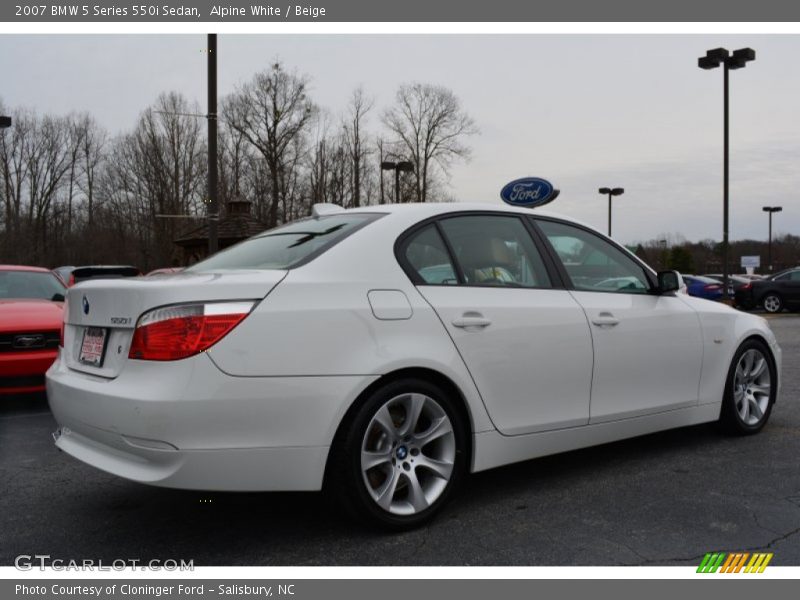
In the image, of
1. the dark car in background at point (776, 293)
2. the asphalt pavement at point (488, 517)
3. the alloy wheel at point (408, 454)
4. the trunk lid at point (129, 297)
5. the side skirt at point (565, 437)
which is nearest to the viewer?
the trunk lid at point (129, 297)

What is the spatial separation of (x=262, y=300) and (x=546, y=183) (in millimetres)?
9063

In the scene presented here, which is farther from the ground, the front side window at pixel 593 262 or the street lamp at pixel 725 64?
the street lamp at pixel 725 64

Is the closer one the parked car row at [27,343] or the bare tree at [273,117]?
the parked car row at [27,343]

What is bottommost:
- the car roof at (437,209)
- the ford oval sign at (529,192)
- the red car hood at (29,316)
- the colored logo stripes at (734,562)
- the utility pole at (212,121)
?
the colored logo stripes at (734,562)

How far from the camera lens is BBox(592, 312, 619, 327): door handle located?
409cm

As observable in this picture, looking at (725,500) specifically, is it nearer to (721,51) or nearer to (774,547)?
(774,547)

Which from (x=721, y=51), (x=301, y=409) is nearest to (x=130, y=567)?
(x=301, y=409)

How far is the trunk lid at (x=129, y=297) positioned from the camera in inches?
118

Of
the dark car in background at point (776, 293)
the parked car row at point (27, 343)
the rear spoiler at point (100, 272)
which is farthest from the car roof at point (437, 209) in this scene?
the dark car in background at point (776, 293)

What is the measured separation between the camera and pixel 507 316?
3705 millimetres

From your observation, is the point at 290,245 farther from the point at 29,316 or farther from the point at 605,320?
the point at 29,316

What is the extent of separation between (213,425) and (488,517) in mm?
1428

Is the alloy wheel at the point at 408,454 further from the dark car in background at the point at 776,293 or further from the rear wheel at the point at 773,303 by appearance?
the rear wheel at the point at 773,303

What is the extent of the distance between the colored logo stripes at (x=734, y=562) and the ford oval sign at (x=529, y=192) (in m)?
8.54
